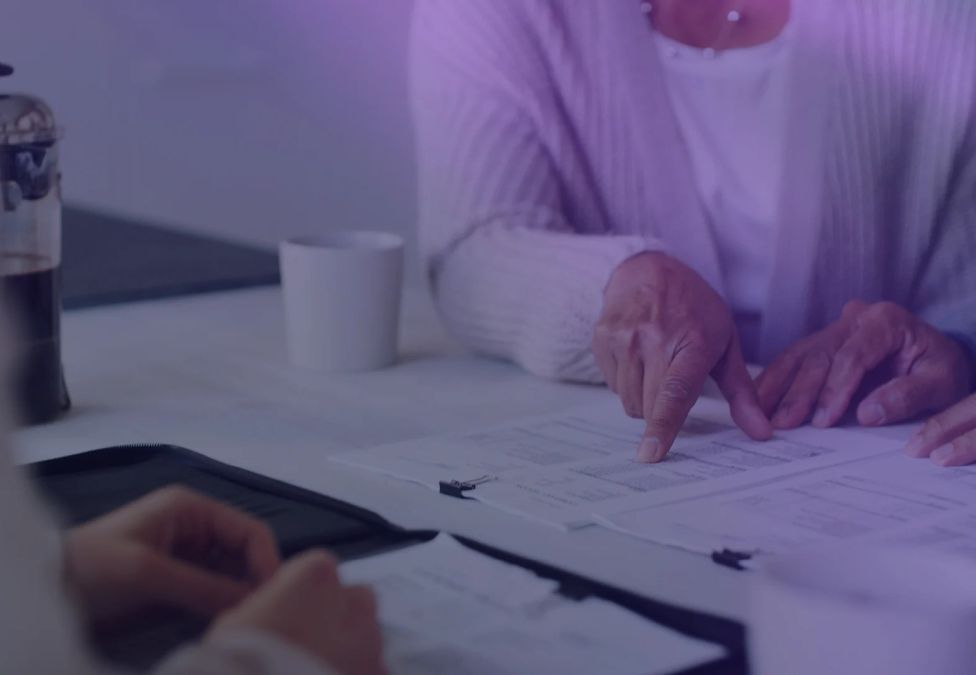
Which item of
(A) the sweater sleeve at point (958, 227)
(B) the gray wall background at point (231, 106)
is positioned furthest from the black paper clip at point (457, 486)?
(B) the gray wall background at point (231, 106)

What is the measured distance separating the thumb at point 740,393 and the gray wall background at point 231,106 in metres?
2.03

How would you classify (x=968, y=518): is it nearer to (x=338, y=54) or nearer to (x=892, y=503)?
(x=892, y=503)

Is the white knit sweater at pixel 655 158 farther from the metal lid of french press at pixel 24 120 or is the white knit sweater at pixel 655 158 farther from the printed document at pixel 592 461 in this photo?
the metal lid of french press at pixel 24 120

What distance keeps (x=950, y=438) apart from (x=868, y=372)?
15cm

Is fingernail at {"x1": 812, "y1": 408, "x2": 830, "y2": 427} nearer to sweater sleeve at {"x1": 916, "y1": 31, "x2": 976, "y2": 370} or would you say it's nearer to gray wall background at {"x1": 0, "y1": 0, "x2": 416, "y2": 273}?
sweater sleeve at {"x1": 916, "y1": 31, "x2": 976, "y2": 370}

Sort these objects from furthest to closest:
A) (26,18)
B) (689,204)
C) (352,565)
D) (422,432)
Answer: (26,18) → (689,204) → (422,432) → (352,565)

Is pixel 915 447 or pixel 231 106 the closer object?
pixel 915 447

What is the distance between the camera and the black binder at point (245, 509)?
21.9 inches

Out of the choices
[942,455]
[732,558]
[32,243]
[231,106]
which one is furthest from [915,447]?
[231,106]

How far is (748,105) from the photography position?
138 cm

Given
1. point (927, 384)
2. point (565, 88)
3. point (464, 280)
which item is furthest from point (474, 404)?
point (565, 88)

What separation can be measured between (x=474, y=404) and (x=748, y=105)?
1.69 ft

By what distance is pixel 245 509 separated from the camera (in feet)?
2.54

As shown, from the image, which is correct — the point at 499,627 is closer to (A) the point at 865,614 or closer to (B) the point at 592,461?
(A) the point at 865,614
